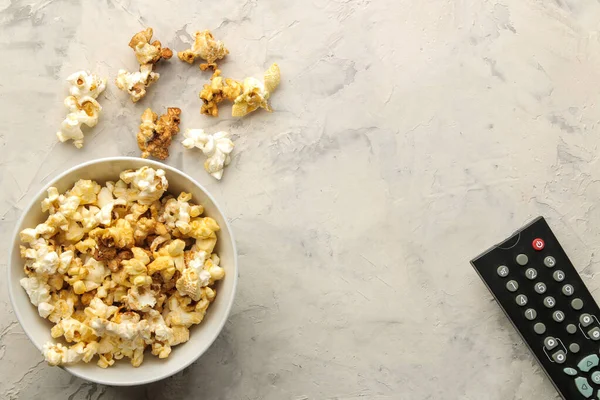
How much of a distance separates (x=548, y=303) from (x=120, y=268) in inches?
21.1

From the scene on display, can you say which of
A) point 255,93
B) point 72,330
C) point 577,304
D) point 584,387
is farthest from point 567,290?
point 72,330

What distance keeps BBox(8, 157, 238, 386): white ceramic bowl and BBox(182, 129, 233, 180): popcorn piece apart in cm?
8

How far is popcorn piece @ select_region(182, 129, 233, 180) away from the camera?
0.89 meters

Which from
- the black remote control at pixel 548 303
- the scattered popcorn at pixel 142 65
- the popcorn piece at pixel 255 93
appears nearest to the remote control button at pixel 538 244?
the black remote control at pixel 548 303

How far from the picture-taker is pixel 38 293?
778 mm

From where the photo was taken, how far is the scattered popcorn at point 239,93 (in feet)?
2.95

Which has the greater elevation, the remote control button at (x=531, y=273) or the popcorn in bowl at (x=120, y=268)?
the remote control button at (x=531, y=273)

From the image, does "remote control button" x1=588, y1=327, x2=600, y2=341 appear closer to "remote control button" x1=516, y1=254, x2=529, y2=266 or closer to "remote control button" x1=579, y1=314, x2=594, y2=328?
"remote control button" x1=579, y1=314, x2=594, y2=328

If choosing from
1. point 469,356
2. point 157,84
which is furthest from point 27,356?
point 469,356

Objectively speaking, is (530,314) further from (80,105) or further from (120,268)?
(80,105)

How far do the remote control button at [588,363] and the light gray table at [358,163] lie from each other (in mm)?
61

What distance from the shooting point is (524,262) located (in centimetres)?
91

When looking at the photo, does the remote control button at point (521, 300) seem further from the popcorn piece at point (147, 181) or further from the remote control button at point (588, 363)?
the popcorn piece at point (147, 181)

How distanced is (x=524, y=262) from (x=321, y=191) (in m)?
0.28
